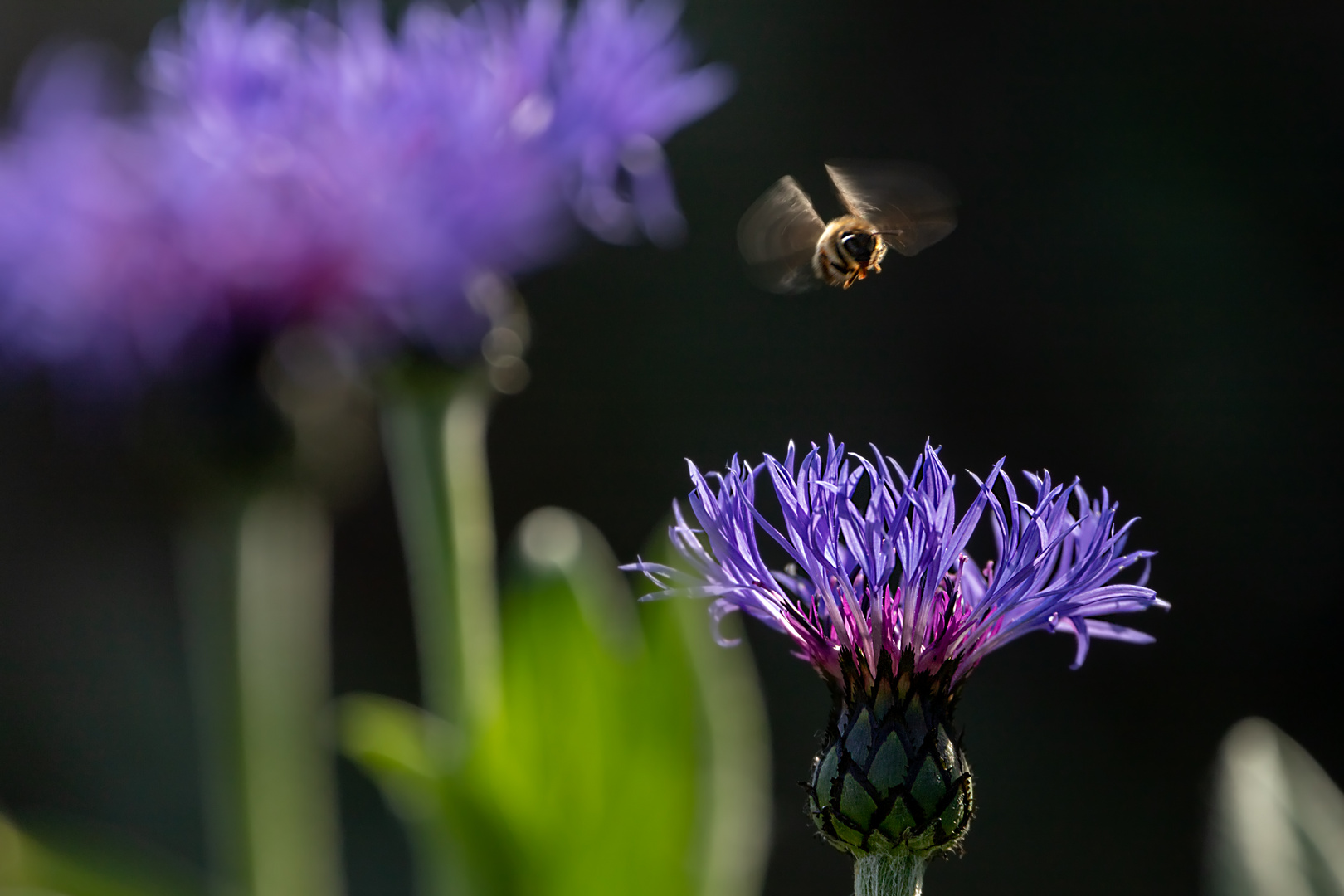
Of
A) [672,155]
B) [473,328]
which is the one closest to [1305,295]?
[672,155]

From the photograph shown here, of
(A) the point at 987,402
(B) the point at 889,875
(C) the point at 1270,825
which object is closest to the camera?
(B) the point at 889,875

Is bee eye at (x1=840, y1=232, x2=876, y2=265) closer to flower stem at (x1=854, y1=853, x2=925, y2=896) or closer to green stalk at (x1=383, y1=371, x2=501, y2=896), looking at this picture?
green stalk at (x1=383, y1=371, x2=501, y2=896)

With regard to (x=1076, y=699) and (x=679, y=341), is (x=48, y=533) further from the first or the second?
(x=1076, y=699)

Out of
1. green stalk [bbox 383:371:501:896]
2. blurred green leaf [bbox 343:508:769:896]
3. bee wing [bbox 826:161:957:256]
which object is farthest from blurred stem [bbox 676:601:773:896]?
bee wing [bbox 826:161:957:256]

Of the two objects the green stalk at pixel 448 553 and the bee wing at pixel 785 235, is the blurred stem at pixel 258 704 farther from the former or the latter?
the bee wing at pixel 785 235

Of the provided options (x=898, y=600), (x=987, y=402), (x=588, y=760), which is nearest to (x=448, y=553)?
(x=588, y=760)

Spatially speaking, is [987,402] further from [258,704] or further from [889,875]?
[889,875]
